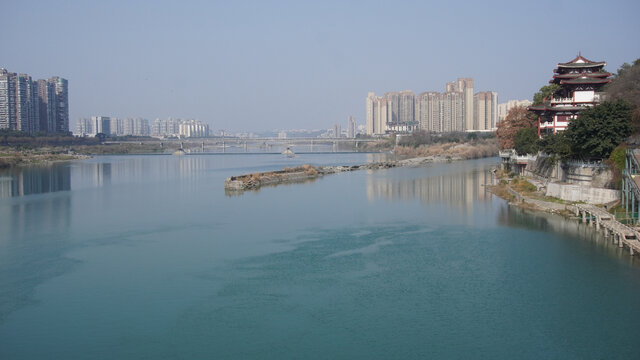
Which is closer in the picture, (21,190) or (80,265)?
(80,265)

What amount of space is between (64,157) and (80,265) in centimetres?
2556

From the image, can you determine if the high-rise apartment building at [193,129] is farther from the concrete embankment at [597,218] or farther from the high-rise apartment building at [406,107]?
the concrete embankment at [597,218]

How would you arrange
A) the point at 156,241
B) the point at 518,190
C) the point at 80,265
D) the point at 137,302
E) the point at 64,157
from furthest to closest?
the point at 64,157 → the point at 518,190 → the point at 156,241 → the point at 80,265 → the point at 137,302

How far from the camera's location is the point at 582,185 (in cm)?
873

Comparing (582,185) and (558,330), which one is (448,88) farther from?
(558,330)

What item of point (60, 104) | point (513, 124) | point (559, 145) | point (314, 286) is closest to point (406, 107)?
point (60, 104)

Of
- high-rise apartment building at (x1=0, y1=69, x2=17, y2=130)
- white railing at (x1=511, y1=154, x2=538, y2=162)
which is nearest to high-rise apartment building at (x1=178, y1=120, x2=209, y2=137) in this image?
high-rise apartment building at (x1=0, y1=69, x2=17, y2=130)

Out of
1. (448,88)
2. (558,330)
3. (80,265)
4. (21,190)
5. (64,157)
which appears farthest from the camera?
(448,88)

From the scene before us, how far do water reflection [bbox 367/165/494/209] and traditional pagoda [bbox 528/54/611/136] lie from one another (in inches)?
82.7

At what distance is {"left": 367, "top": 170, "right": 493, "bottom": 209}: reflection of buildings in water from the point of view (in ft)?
37.8

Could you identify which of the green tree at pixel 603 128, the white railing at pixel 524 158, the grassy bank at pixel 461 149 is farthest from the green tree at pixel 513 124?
the grassy bank at pixel 461 149

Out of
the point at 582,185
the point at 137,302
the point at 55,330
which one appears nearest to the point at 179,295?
the point at 137,302

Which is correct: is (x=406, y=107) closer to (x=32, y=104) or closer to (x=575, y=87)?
(x=32, y=104)

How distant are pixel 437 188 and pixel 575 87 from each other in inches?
144
